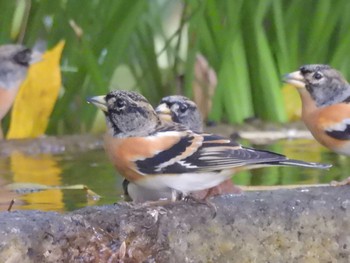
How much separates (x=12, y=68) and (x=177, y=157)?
3406mm

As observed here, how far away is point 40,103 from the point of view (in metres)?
6.78

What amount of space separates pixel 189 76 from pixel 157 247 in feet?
11.5

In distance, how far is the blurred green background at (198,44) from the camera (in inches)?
262

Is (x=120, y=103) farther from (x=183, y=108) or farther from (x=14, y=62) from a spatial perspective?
(x=14, y=62)

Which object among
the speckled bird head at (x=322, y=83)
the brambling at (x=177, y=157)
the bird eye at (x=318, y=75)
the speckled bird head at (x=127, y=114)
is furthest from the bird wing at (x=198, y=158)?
the bird eye at (x=318, y=75)

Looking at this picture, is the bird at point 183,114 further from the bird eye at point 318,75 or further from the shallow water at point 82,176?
the bird eye at point 318,75

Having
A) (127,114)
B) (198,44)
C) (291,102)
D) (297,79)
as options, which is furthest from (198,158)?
(291,102)

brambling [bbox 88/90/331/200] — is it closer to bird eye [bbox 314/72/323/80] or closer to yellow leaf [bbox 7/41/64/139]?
bird eye [bbox 314/72/323/80]

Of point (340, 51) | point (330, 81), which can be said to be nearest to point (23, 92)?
point (340, 51)

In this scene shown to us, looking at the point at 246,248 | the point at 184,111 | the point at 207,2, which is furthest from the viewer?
the point at 207,2

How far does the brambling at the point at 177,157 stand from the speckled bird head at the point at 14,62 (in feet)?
9.22

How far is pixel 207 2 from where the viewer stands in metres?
6.69

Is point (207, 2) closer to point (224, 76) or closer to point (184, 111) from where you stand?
point (224, 76)

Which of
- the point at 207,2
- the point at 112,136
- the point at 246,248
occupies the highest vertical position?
the point at 207,2
